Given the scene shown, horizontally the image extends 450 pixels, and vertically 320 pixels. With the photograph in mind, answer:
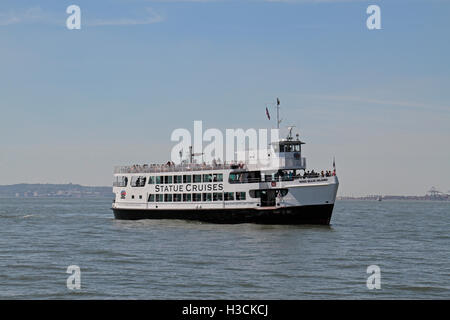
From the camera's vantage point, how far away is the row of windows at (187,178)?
2130 inches

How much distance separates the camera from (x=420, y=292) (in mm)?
23281

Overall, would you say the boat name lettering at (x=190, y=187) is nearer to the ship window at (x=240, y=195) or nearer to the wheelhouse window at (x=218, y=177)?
the wheelhouse window at (x=218, y=177)

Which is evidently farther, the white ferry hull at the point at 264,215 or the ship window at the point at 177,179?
the ship window at the point at 177,179

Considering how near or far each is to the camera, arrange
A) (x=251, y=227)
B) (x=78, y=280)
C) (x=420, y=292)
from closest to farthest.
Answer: (x=420, y=292)
(x=78, y=280)
(x=251, y=227)

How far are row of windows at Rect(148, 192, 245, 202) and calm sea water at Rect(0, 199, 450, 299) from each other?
455 centimetres

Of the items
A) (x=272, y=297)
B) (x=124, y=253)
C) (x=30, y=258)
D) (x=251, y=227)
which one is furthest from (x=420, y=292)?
(x=251, y=227)

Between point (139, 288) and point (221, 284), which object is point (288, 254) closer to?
point (221, 284)

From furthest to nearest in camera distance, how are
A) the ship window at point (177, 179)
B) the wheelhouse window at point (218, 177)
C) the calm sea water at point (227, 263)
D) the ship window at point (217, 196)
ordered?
the ship window at point (177, 179) → the wheelhouse window at point (218, 177) → the ship window at point (217, 196) → the calm sea water at point (227, 263)

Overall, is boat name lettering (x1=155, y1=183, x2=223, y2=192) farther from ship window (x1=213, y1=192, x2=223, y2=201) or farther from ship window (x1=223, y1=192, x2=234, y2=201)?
ship window (x1=223, y1=192, x2=234, y2=201)

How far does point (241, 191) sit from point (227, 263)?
2215 cm

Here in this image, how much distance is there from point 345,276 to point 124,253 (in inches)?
594
